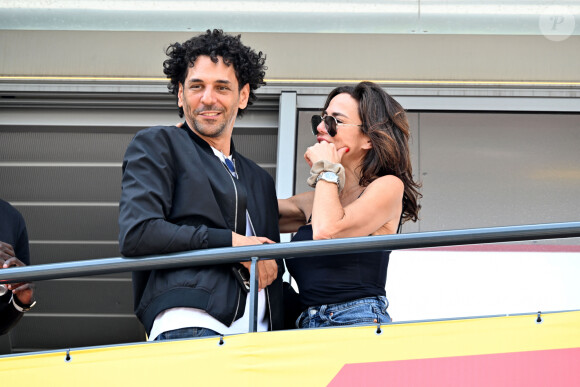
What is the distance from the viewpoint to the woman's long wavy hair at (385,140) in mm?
3219

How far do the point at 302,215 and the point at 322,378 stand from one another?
866 mm

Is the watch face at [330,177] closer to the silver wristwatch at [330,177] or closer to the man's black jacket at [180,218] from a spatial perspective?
the silver wristwatch at [330,177]

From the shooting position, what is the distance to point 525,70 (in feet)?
18.2

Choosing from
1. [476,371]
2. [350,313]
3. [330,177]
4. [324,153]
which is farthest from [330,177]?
[476,371]

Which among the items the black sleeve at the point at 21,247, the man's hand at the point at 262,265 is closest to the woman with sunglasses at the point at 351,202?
the man's hand at the point at 262,265

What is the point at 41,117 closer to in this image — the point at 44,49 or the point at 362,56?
the point at 44,49

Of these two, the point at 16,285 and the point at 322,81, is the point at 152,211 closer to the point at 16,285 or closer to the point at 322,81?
the point at 16,285

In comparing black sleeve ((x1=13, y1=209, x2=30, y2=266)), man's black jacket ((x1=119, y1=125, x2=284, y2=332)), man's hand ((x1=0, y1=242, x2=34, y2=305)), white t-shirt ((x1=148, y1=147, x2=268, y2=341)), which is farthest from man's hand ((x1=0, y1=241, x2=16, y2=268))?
white t-shirt ((x1=148, y1=147, x2=268, y2=341))

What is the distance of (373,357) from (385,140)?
2.87 feet

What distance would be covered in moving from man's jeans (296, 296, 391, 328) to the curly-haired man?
0.13 meters

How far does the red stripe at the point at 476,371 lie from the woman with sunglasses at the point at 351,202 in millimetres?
250

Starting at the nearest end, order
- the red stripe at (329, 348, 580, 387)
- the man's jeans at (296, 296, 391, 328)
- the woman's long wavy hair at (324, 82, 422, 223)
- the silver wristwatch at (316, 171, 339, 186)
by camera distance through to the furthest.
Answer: the red stripe at (329, 348, 580, 387), the man's jeans at (296, 296, 391, 328), the silver wristwatch at (316, 171, 339, 186), the woman's long wavy hair at (324, 82, 422, 223)

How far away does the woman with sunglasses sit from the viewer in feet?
9.69

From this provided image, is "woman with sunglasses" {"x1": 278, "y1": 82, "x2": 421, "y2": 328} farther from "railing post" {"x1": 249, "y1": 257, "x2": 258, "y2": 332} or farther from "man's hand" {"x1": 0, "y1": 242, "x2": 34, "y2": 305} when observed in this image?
"man's hand" {"x1": 0, "y1": 242, "x2": 34, "y2": 305}
